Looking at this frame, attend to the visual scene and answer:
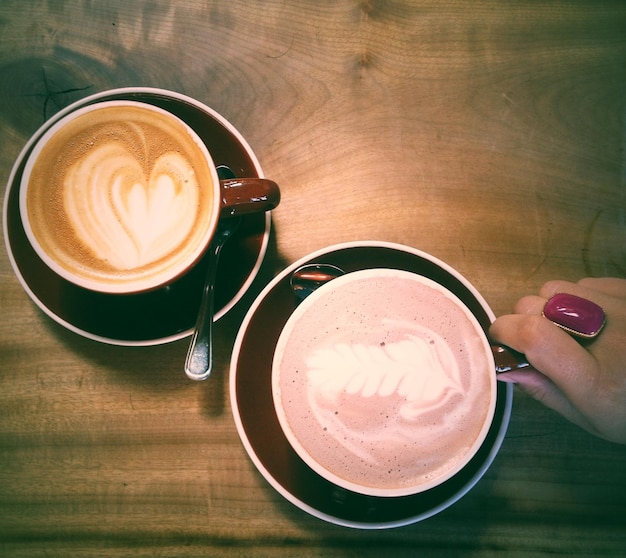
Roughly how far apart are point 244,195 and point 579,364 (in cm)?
56

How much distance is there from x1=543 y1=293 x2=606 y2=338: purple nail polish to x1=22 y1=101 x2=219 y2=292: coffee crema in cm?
56

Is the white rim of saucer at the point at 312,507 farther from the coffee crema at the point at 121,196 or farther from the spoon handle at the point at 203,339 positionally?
the coffee crema at the point at 121,196

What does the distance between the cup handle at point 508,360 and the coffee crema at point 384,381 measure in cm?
6

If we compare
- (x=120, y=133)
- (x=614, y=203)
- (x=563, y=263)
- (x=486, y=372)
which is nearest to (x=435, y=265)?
(x=486, y=372)

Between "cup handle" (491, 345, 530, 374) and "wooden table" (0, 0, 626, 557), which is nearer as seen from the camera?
"cup handle" (491, 345, 530, 374)

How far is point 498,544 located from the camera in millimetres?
820

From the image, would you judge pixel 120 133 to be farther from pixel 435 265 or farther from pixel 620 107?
pixel 620 107

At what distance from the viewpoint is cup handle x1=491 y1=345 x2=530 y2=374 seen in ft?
2.34

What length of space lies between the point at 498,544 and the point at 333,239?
0.61m

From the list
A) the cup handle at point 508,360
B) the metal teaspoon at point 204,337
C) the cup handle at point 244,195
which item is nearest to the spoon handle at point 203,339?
the metal teaspoon at point 204,337

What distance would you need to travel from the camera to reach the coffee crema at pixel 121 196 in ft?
2.20

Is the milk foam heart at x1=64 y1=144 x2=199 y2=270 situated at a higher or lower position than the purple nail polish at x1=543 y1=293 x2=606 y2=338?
higher

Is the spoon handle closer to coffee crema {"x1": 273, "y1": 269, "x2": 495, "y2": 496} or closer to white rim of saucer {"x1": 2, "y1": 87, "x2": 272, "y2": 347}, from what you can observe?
white rim of saucer {"x1": 2, "y1": 87, "x2": 272, "y2": 347}

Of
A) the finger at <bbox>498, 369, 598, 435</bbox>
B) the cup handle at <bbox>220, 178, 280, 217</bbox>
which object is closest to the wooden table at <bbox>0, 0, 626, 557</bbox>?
the finger at <bbox>498, 369, 598, 435</bbox>
